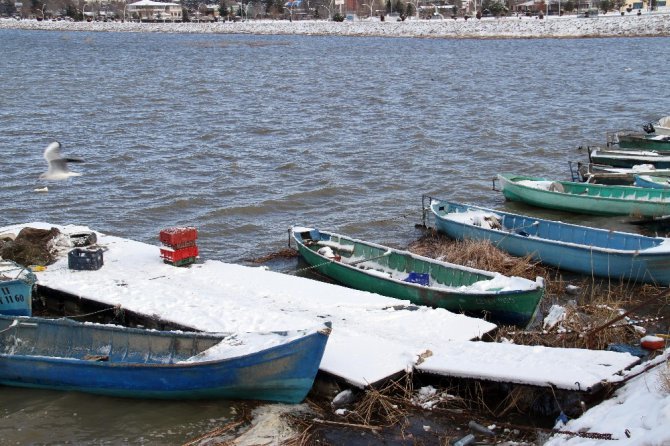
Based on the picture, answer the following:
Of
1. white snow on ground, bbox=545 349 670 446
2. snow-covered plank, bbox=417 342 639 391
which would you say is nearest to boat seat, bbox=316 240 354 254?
snow-covered plank, bbox=417 342 639 391

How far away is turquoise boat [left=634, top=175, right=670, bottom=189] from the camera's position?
22484 mm

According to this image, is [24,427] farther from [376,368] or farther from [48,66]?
[48,66]

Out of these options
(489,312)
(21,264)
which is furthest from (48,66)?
(489,312)

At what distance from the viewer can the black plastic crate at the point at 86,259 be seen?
1697cm

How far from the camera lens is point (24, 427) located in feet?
39.8

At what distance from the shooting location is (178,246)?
17141mm

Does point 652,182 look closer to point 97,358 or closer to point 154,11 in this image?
point 97,358

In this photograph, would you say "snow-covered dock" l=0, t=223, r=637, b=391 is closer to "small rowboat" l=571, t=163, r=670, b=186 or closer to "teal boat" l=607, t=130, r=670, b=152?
"small rowboat" l=571, t=163, r=670, b=186

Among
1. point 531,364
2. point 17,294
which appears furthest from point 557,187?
point 17,294

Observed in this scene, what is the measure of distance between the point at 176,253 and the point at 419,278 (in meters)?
4.80

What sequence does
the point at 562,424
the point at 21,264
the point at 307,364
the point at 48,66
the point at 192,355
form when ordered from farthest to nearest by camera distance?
the point at 48,66, the point at 21,264, the point at 192,355, the point at 307,364, the point at 562,424

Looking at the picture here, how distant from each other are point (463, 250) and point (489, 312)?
3.45 m

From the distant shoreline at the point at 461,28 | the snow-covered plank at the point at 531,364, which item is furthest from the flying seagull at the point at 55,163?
the distant shoreline at the point at 461,28

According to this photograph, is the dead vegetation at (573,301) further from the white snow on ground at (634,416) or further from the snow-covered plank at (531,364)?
the white snow on ground at (634,416)
